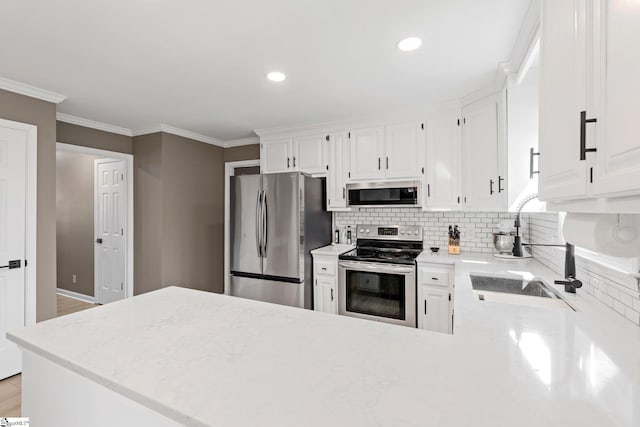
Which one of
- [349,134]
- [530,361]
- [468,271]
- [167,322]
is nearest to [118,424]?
[167,322]

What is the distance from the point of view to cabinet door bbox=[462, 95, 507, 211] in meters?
2.39

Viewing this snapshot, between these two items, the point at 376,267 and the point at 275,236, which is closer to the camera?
the point at 376,267

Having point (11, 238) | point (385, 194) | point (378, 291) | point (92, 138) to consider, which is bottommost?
point (378, 291)

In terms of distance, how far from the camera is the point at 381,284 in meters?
2.87

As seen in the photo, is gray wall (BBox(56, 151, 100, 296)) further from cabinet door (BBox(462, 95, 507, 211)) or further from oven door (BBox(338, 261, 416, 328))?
cabinet door (BBox(462, 95, 507, 211))

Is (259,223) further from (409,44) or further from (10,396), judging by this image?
(10,396)

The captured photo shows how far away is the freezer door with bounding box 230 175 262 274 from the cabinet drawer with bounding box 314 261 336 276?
0.63 m

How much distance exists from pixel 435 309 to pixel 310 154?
2.16 metres

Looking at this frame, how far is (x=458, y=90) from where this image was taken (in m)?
2.62

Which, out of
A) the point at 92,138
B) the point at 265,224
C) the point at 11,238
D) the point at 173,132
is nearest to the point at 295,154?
the point at 265,224

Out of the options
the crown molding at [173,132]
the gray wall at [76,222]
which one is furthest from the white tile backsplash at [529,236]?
the gray wall at [76,222]

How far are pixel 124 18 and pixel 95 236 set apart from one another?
3806mm

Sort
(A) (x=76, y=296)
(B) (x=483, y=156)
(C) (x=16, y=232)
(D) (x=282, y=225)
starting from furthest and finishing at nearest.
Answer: (A) (x=76, y=296)
(D) (x=282, y=225)
(B) (x=483, y=156)
(C) (x=16, y=232)

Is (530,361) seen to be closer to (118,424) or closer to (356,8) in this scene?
(118,424)
